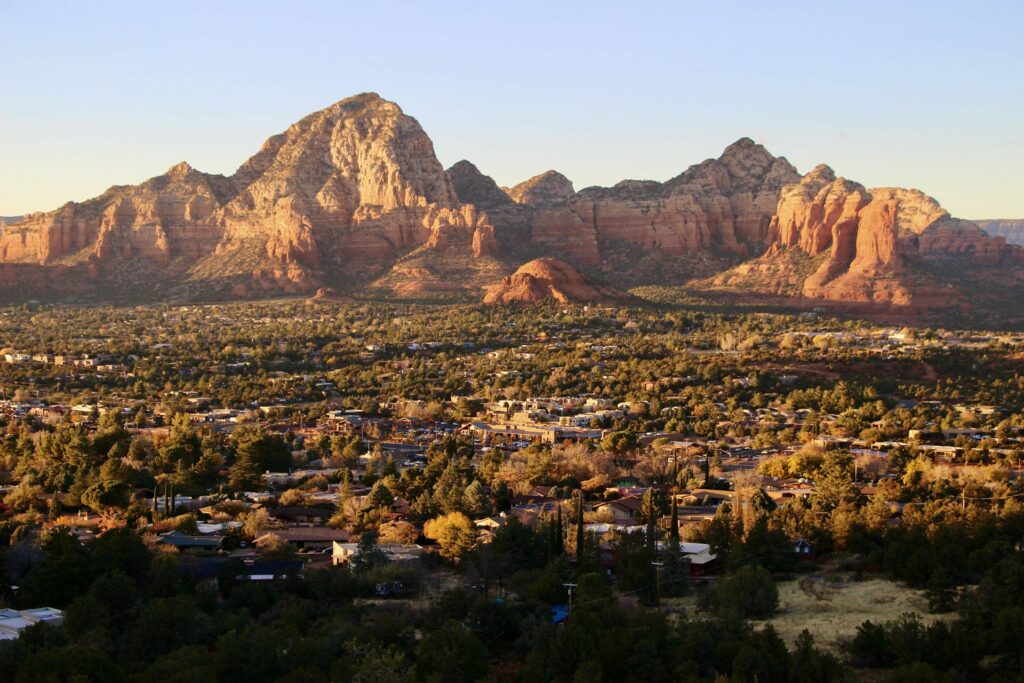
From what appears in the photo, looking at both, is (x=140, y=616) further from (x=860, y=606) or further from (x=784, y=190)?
(x=784, y=190)

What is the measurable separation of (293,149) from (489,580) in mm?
139782

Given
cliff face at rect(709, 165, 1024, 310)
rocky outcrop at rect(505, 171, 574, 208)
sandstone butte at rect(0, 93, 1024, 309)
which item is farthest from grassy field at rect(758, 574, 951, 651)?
rocky outcrop at rect(505, 171, 574, 208)

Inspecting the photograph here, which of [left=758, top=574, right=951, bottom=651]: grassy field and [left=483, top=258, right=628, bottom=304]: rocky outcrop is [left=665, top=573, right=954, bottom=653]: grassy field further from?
[left=483, top=258, right=628, bottom=304]: rocky outcrop

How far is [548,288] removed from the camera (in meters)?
129

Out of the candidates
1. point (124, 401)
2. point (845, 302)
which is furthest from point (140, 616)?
point (845, 302)

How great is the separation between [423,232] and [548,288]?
29244 millimetres

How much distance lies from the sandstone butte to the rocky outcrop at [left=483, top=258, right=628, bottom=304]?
8.68m

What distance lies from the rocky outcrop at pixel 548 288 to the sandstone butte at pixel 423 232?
28.5ft

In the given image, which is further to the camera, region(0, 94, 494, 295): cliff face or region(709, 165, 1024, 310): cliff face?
region(0, 94, 494, 295): cliff face

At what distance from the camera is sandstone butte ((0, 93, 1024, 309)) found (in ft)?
472

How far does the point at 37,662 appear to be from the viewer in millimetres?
28156

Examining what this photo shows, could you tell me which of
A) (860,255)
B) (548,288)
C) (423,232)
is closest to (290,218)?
(423,232)

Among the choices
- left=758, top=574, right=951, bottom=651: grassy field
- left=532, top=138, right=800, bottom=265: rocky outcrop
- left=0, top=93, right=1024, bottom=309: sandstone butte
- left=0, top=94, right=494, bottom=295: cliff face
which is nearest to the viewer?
left=758, top=574, right=951, bottom=651: grassy field

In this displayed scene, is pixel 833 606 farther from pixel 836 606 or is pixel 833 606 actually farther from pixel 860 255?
pixel 860 255
